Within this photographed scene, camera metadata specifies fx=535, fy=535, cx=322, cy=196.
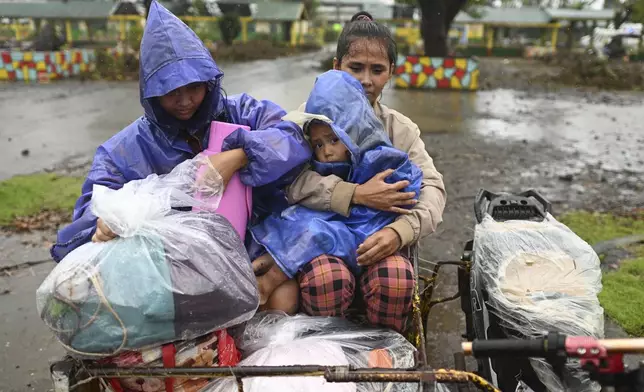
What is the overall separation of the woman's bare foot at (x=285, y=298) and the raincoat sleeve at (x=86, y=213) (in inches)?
28.5

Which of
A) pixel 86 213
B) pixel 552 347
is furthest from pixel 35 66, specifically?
pixel 552 347

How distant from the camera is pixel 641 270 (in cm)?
418

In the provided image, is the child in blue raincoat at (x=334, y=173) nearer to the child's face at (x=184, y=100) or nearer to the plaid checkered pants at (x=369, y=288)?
the plaid checkered pants at (x=369, y=288)

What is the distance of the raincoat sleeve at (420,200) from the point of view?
214 centimetres

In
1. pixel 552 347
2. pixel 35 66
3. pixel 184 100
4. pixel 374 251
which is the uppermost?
pixel 184 100

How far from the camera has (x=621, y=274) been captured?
4129 millimetres

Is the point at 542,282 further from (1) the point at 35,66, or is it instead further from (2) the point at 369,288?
(1) the point at 35,66

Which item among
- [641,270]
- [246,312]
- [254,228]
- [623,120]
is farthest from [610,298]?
[623,120]

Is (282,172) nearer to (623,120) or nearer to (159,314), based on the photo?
(159,314)

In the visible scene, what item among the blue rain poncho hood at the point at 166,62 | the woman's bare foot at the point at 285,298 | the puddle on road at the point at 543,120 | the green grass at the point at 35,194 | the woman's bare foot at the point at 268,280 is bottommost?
the puddle on road at the point at 543,120

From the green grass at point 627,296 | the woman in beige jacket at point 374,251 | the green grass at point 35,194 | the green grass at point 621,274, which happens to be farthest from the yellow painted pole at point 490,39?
the woman in beige jacket at point 374,251

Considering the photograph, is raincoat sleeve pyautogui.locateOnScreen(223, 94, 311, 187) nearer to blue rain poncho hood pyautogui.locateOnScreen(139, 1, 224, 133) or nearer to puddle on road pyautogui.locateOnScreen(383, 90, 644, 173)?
blue rain poncho hood pyautogui.locateOnScreen(139, 1, 224, 133)

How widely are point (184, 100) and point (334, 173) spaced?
2.23 feet

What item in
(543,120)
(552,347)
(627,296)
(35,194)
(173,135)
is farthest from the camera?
(543,120)
